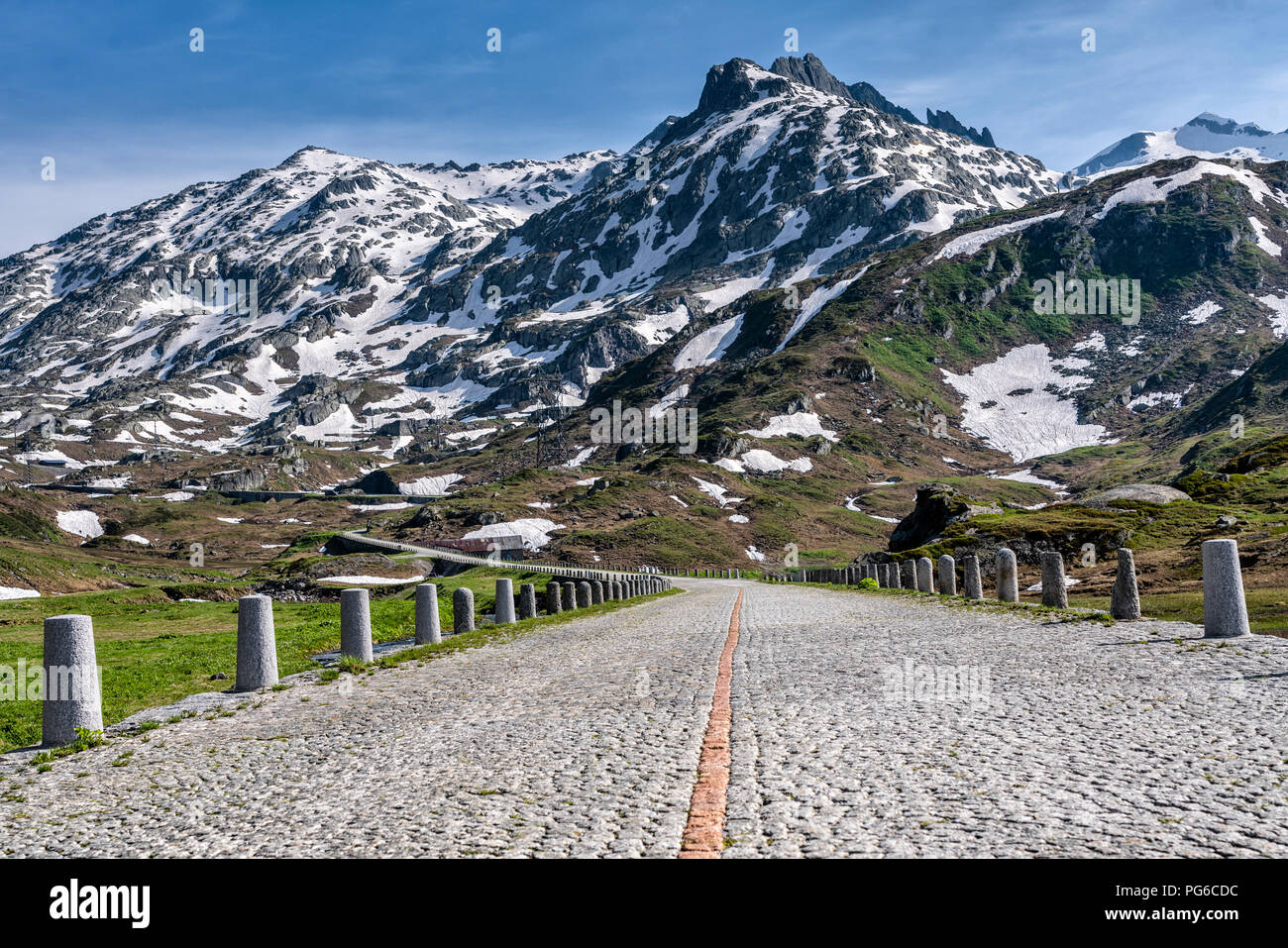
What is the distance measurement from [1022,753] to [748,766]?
2279 mm

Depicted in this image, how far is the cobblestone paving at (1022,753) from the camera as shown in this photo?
19.6ft

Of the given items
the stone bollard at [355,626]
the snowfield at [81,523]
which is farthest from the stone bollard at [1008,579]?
the snowfield at [81,523]

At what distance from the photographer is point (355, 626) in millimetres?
18094

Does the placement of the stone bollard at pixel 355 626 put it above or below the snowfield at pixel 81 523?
above

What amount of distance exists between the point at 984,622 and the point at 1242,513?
2205cm

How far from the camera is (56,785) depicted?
885 cm

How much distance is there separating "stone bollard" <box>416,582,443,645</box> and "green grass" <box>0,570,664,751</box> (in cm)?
204

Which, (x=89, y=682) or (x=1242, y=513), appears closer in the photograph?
(x=89, y=682)

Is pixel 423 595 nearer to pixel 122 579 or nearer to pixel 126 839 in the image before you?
pixel 126 839

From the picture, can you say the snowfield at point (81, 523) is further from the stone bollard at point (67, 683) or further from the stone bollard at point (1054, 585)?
the stone bollard at point (67, 683)

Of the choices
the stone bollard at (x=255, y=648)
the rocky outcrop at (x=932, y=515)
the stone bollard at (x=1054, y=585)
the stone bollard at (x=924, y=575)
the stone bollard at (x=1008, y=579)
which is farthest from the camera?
the rocky outcrop at (x=932, y=515)

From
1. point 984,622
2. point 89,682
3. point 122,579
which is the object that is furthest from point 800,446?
point 89,682

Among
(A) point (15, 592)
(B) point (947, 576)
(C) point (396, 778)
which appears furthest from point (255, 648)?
(A) point (15, 592)

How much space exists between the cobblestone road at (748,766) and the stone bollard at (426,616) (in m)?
6.14
